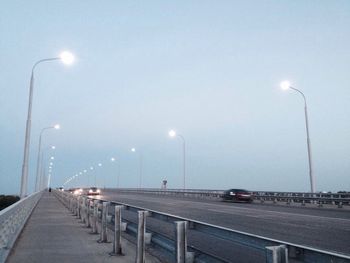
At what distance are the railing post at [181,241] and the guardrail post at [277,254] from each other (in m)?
2.71

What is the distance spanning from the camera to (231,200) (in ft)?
136

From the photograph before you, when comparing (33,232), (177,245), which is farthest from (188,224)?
(33,232)

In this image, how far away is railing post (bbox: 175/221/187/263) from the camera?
700 centimetres

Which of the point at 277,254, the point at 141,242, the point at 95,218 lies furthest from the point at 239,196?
the point at 277,254

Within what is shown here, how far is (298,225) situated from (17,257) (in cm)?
1120

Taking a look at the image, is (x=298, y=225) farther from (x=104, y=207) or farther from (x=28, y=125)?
(x=28, y=125)

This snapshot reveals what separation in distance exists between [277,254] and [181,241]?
2.94 m

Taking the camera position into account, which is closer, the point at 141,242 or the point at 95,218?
the point at 141,242

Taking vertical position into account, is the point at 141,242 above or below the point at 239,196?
below

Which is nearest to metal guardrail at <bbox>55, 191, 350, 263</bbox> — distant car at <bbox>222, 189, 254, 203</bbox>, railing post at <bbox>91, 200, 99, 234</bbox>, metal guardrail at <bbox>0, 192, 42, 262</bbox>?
railing post at <bbox>91, 200, 99, 234</bbox>

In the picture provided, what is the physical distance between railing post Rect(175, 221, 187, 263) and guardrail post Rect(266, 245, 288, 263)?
2709 mm

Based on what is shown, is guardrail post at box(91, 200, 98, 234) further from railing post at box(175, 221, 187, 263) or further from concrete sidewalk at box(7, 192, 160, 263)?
railing post at box(175, 221, 187, 263)

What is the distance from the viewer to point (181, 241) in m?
7.12

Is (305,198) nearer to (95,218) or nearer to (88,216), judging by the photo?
(88,216)
